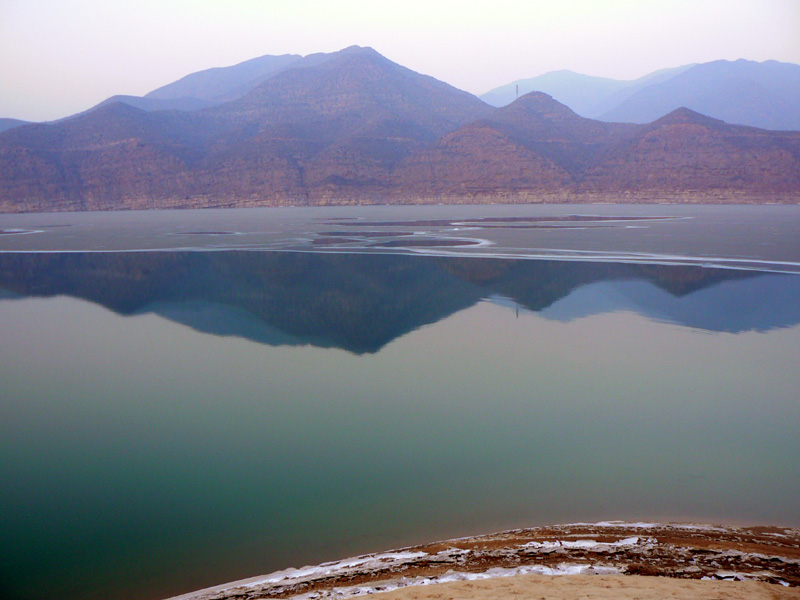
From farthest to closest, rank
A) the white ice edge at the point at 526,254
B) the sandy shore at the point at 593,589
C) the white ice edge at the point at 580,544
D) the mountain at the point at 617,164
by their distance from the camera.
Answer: the mountain at the point at 617,164 < the white ice edge at the point at 526,254 < the white ice edge at the point at 580,544 < the sandy shore at the point at 593,589

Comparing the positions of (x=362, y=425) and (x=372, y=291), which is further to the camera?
(x=372, y=291)

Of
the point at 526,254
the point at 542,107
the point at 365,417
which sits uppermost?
the point at 542,107

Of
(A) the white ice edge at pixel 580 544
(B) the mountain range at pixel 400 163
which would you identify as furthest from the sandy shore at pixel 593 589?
(B) the mountain range at pixel 400 163

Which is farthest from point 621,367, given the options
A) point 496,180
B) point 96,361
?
point 496,180

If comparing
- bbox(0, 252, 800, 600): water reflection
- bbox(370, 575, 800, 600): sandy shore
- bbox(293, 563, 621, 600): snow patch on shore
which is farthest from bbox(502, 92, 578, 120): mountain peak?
bbox(370, 575, 800, 600): sandy shore

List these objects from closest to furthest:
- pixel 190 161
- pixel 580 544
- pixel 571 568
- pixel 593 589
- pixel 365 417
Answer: pixel 593 589 < pixel 571 568 < pixel 580 544 < pixel 365 417 < pixel 190 161

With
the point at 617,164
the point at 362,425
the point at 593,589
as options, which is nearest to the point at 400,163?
the point at 617,164

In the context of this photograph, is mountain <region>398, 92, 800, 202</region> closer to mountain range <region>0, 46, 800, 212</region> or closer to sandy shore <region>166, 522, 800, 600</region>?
mountain range <region>0, 46, 800, 212</region>

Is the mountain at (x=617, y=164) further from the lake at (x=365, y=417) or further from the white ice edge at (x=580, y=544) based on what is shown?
the white ice edge at (x=580, y=544)

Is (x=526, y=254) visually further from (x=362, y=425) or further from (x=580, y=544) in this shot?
(x=580, y=544)
